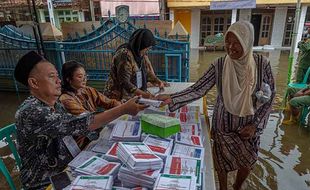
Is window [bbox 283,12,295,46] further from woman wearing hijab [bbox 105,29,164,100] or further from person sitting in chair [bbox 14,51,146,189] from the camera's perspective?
person sitting in chair [bbox 14,51,146,189]

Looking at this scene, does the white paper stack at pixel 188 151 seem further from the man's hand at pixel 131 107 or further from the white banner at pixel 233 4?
the white banner at pixel 233 4

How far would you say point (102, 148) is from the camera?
1414 mm

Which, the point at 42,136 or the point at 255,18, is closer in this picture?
the point at 42,136

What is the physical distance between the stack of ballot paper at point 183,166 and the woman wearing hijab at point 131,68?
105cm

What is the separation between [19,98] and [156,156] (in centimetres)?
552

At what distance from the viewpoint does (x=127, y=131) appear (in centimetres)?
149

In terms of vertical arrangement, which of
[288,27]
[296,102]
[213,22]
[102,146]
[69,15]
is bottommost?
[296,102]

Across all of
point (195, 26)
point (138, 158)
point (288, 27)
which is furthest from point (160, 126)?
point (288, 27)

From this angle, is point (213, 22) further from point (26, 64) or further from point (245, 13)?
point (26, 64)

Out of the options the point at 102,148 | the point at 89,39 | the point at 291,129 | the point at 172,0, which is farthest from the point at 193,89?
the point at 172,0

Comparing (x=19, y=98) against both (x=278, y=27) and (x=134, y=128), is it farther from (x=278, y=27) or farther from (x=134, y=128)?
(x=278, y=27)

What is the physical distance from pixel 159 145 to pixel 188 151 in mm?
164

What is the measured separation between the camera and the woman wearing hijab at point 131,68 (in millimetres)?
2303

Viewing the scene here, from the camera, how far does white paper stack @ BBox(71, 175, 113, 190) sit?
3.24ft
